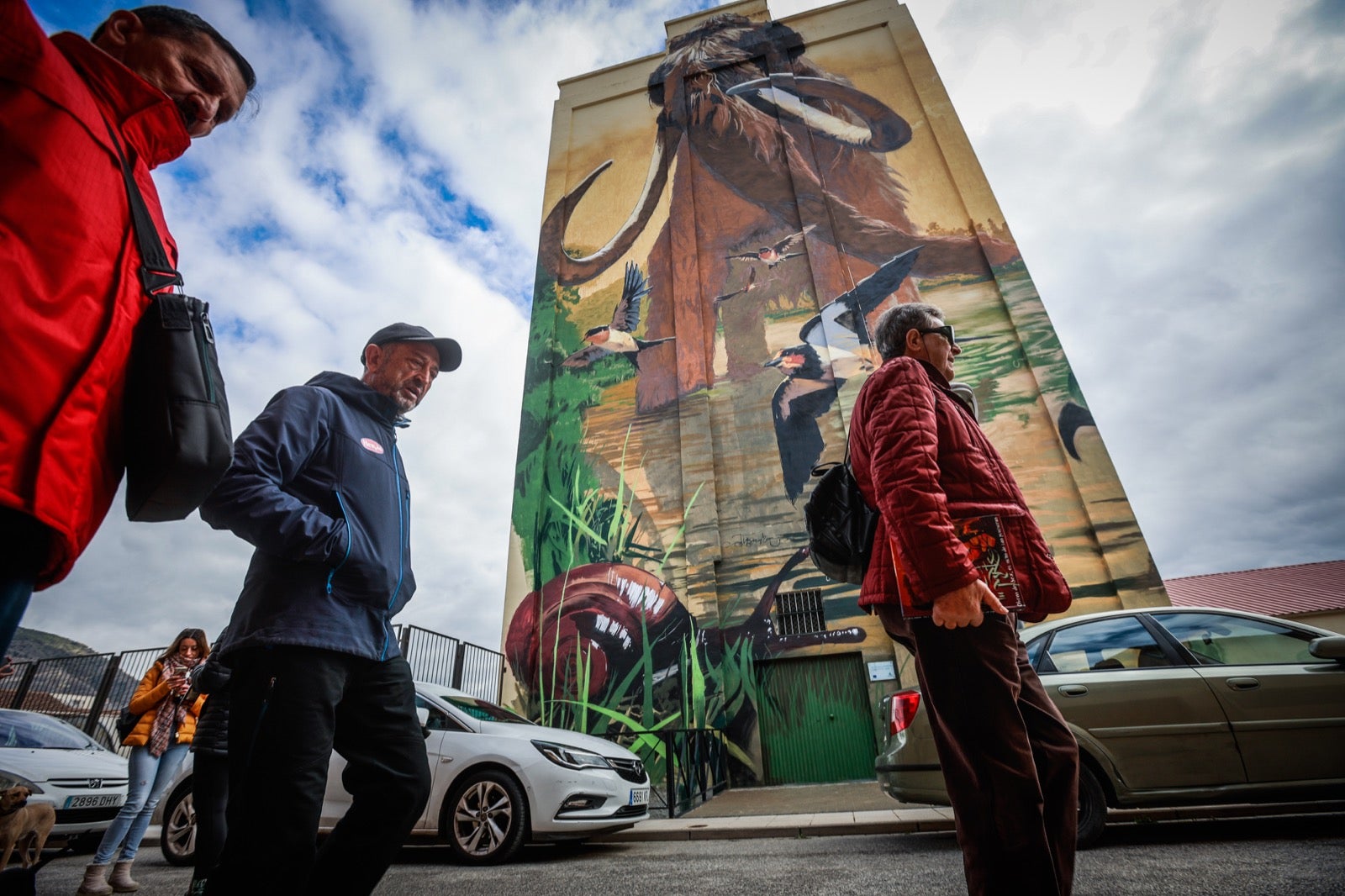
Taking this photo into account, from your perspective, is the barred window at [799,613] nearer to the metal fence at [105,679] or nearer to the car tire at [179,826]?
the metal fence at [105,679]

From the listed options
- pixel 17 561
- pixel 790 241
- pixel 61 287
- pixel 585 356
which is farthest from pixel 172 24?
pixel 790 241

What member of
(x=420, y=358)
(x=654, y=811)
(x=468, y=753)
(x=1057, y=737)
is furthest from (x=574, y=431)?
(x=1057, y=737)

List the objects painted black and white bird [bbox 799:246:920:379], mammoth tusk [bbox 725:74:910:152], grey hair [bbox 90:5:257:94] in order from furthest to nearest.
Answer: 1. mammoth tusk [bbox 725:74:910:152]
2. painted black and white bird [bbox 799:246:920:379]
3. grey hair [bbox 90:5:257:94]

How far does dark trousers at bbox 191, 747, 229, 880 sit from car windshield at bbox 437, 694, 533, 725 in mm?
2368

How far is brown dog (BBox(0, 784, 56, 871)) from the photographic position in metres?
3.54

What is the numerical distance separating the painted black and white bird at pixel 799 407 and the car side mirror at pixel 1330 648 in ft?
29.4

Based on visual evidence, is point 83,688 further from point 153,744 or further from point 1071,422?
point 1071,422

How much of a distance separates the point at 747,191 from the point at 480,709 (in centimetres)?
1453

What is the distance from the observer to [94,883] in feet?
13.0

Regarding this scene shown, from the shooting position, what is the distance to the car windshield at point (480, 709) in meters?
5.87

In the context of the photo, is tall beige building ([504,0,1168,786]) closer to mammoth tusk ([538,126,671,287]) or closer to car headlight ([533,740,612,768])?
mammoth tusk ([538,126,671,287])

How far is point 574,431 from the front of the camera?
1511cm

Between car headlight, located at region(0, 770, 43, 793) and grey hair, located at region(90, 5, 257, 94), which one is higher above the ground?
grey hair, located at region(90, 5, 257, 94)

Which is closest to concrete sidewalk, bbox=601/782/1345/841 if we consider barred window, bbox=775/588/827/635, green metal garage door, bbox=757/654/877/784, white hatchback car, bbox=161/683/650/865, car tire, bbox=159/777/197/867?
white hatchback car, bbox=161/683/650/865
